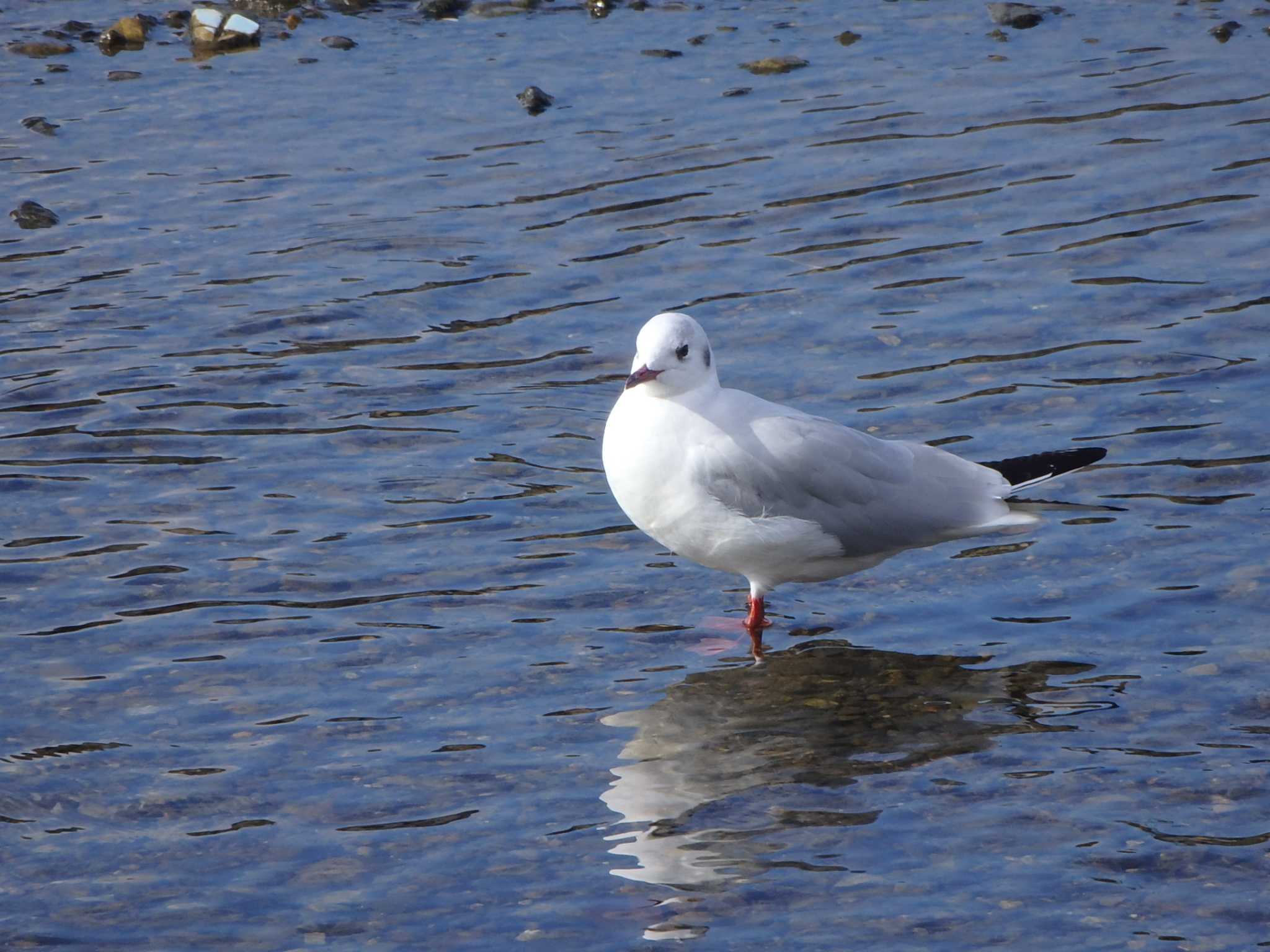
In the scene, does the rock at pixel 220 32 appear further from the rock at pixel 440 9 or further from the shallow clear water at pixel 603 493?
the rock at pixel 440 9

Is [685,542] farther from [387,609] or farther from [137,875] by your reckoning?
[137,875]

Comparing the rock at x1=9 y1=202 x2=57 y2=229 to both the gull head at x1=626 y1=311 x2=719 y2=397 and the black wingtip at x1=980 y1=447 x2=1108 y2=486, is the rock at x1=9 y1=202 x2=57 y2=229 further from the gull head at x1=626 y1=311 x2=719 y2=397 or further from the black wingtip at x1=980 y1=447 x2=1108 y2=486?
the black wingtip at x1=980 y1=447 x2=1108 y2=486

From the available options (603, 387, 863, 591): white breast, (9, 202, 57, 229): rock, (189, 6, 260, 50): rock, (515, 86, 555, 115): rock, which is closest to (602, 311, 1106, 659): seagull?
(603, 387, 863, 591): white breast

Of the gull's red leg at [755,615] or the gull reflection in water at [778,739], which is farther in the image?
the gull's red leg at [755,615]

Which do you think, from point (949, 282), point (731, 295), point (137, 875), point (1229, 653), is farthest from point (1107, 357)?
point (137, 875)

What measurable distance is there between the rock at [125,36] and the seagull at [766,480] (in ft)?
30.4

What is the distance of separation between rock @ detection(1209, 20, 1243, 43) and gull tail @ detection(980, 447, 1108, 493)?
311 inches

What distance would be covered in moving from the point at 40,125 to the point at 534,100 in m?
3.73

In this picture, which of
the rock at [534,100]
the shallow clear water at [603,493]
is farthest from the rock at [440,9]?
the rock at [534,100]

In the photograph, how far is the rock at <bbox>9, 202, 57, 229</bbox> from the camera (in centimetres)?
1192

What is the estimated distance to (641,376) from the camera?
7.17 m

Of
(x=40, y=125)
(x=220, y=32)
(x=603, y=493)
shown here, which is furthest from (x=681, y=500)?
(x=220, y=32)

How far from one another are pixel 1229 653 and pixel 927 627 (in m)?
1.24

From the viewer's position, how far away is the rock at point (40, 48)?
14914 millimetres
